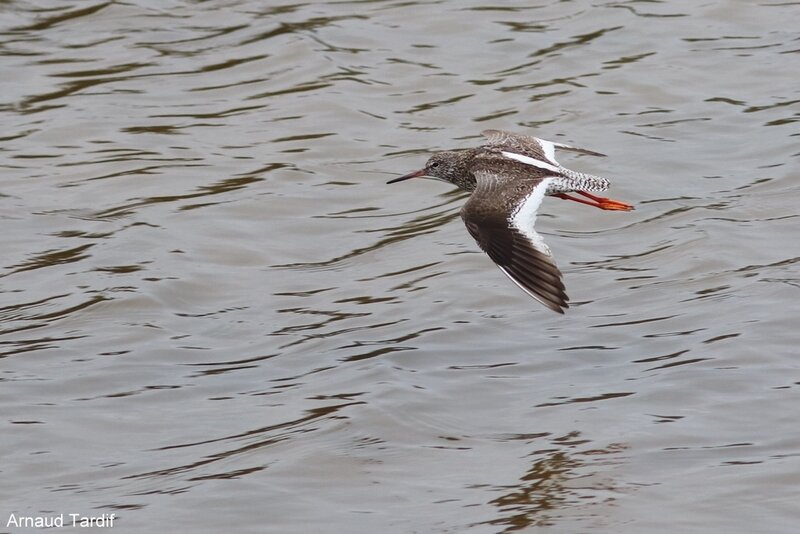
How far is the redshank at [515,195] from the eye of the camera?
7.37 m

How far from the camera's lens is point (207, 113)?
12391 millimetres

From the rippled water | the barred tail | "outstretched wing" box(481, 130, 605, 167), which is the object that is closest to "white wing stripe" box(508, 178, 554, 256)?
the barred tail

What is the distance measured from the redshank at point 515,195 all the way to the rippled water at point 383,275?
63 centimetres

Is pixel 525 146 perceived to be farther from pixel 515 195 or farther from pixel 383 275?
pixel 515 195

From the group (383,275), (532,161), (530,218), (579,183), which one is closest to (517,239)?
(530,218)

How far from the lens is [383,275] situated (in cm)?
950

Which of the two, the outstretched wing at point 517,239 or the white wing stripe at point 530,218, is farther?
the white wing stripe at point 530,218

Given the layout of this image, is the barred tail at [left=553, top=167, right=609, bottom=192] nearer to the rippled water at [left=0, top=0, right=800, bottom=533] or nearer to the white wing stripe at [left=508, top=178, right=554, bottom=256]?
the white wing stripe at [left=508, top=178, right=554, bottom=256]

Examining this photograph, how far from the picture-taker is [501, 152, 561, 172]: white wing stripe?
8750 mm

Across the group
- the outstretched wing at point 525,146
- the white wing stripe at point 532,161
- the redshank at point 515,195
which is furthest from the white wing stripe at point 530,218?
the outstretched wing at point 525,146

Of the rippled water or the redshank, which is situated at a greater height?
the redshank

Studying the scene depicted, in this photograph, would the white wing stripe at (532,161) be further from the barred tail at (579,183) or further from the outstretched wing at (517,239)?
the outstretched wing at (517,239)

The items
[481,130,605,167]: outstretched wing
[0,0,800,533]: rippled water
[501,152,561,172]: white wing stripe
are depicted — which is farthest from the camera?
[481,130,605,167]: outstretched wing

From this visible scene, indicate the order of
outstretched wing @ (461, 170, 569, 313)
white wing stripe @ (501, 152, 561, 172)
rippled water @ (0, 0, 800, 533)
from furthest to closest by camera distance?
white wing stripe @ (501, 152, 561, 172) → outstretched wing @ (461, 170, 569, 313) → rippled water @ (0, 0, 800, 533)
